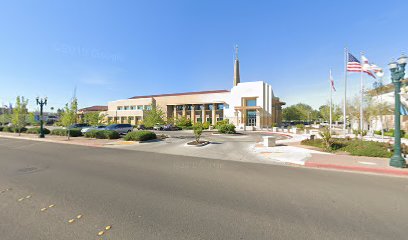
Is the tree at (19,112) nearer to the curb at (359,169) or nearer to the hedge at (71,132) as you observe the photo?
the hedge at (71,132)

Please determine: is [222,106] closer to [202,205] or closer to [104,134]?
[104,134]

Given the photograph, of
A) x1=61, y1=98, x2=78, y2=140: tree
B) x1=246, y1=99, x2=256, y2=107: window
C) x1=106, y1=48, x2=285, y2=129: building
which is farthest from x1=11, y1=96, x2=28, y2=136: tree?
x1=246, y1=99, x2=256, y2=107: window

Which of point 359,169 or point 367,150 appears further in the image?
point 367,150

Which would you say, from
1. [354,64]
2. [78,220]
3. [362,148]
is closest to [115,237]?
[78,220]

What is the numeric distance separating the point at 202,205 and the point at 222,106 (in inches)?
1953

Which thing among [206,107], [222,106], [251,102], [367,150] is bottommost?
[367,150]

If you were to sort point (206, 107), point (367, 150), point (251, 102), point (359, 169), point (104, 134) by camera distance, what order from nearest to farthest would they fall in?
point (359, 169) → point (367, 150) → point (104, 134) → point (251, 102) → point (206, 107)

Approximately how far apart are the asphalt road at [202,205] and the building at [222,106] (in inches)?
1401

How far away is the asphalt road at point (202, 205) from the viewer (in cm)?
319

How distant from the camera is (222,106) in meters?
53.1

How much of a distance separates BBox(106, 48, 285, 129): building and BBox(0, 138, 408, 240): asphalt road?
35.6 m

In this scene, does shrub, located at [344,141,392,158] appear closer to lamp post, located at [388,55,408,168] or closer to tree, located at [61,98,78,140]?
lamp post, located at [388,55,408,168]

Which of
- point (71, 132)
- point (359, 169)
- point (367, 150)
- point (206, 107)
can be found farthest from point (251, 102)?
point (359, 169)

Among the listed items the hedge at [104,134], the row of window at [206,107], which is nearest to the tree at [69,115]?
the hedge at [104,134]
